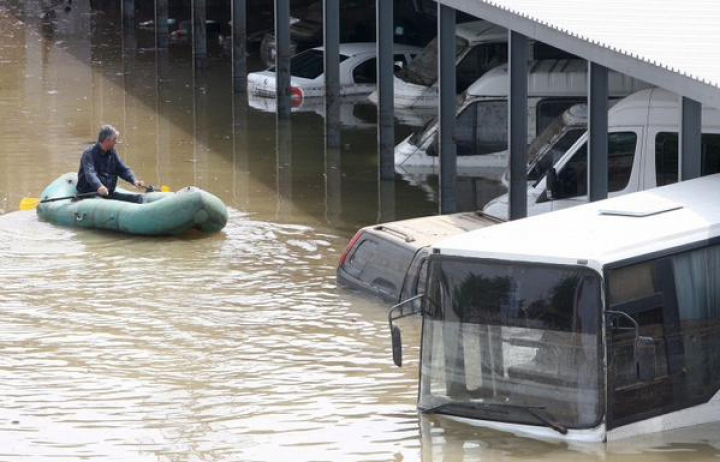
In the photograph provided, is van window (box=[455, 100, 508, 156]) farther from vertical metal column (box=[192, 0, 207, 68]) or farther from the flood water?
vertical metal column (box=[192, 0, 207, 68])

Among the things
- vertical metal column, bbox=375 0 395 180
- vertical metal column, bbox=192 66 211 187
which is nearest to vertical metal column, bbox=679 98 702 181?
vertical metal column, bbox=375 0 395 180

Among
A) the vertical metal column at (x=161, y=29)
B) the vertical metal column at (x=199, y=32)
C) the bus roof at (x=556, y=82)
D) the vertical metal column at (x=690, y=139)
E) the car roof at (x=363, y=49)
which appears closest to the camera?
the vertical metal column at (x=690, y=139)

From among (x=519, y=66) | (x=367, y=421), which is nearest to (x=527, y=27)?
(x=519, y=66)

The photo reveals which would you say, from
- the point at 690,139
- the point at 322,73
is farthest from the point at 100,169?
the point at 322,73

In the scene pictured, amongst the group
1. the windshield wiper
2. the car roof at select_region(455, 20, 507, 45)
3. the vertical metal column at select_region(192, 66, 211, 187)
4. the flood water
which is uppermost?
the car roof at select_region(455, 20, 507, 45)

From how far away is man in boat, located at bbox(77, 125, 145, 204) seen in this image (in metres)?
21.5

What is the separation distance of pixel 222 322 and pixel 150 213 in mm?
4117

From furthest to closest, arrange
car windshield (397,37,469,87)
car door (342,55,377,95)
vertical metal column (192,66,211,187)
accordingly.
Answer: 1. car door (342,55,377,95)
2. car windshield (397,37,469,87)
3. vertical metal column (192,66,211,187)

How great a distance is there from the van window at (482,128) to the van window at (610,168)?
5752mm

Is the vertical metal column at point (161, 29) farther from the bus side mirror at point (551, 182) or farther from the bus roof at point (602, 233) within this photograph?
the bus roof at point (602, 233)

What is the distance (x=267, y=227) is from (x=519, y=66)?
15.7ft

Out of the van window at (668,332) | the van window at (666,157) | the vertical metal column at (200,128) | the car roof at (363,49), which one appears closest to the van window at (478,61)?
the car roof at (363,49)

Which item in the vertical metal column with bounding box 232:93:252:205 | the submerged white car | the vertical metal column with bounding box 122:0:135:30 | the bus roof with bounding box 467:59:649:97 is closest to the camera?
the bus roof with bounding box 467:59:649:97

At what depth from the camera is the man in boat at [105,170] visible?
21.5m
